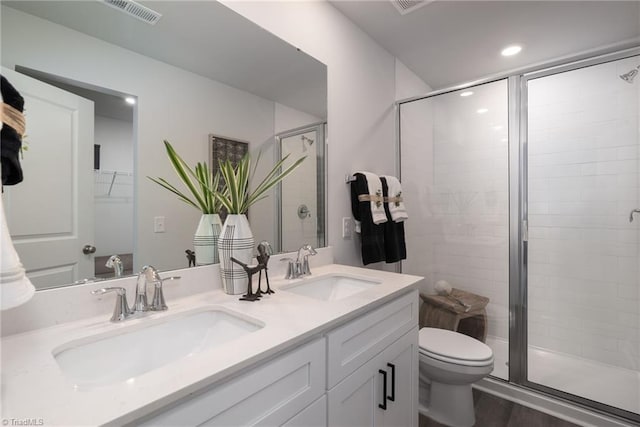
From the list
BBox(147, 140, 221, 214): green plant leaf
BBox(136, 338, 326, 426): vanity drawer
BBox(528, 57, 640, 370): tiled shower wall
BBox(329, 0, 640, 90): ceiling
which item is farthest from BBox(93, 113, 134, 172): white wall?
BBox(528, 57, 640, 370): tiled shower wall

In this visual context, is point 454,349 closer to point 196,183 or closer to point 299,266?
point 299,266

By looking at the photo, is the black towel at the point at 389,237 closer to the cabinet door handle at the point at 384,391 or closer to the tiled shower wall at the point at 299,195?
the tiled shower wall at the point at 299,195

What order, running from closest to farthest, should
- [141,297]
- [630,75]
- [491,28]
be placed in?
[141,297]
[630,75]
[491,28]

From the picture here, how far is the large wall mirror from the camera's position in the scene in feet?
2.53

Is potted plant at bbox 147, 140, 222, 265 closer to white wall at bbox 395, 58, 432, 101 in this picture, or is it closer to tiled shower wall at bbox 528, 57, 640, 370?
white wall at bbox 395, 58, 432, 101

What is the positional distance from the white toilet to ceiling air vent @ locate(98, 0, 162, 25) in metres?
1.90

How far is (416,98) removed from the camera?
223 cm

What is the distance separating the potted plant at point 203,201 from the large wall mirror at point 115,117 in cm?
3

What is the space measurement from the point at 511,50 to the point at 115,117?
2.56m

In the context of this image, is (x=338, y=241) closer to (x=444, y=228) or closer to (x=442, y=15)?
(x=444, y=228)

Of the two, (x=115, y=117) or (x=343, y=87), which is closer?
(x=115, y=117)

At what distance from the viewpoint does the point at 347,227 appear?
1.81 meters

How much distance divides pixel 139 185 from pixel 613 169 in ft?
8.87

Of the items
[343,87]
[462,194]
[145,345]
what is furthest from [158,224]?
[462,194]
